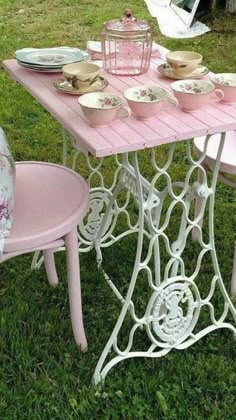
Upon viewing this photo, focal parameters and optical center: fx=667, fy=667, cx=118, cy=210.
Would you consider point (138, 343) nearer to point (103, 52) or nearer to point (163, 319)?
point (163, 319)

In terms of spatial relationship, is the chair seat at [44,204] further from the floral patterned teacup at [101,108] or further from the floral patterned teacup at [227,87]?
the floral patterned teacup at [227,87]

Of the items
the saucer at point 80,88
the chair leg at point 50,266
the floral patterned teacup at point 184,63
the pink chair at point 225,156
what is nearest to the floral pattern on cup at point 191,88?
the floral patterned teacup at point 184,63

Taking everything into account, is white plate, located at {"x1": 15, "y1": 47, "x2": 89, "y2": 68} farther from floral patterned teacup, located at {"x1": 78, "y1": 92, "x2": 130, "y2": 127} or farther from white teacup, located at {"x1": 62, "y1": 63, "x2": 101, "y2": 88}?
floral patterned teacup, located at {"x1": 78, "y1": 92, "x2": 130, "y2": 127}

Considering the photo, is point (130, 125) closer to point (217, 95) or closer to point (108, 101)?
point (108, 101)

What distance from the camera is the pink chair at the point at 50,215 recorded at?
6.09 ft

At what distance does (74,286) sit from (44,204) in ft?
0.87

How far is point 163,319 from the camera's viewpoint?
207 cm

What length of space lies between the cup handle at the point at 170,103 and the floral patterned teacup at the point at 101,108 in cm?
12

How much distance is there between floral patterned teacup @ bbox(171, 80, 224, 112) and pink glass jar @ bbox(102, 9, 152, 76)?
0.23m

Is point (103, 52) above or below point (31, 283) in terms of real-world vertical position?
above

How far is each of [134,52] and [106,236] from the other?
82cm

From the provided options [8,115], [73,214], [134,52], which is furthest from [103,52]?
[8,115]

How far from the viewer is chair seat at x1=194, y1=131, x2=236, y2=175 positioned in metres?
2.16

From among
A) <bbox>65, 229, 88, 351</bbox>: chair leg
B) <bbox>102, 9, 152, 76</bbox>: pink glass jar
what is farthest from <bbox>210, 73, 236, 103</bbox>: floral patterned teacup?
<bbox>65, 229, 88, 351</bbox>: chair leg
